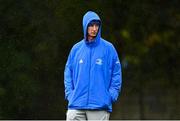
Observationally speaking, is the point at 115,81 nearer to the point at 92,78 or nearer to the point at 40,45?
the point at 92,78

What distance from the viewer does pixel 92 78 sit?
7.58m

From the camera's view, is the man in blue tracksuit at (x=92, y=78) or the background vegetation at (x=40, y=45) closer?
the man in blue tracksuit at (x=92, y=78)

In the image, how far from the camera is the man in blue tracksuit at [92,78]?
7.58m

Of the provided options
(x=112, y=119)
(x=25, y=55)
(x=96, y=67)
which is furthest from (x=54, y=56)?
(x=96, y=67)

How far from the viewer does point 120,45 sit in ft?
39.4

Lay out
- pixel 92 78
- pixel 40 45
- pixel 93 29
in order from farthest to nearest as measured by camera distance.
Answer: pixel 40 45
pixel 93 29
pixel 92 78

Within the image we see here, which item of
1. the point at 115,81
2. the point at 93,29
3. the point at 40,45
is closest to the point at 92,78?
the point at 115,81

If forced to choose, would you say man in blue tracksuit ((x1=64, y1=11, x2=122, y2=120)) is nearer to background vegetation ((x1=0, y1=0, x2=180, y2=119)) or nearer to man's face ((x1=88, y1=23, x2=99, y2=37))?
man's face ((x1=88, y1=23, x2=99, y2=37))

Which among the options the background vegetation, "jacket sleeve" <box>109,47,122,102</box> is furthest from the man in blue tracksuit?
the background vegetation

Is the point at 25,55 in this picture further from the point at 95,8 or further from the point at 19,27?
the point at 95,8

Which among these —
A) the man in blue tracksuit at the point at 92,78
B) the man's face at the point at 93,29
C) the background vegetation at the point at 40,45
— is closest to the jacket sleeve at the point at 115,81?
the man in blue tracksuit at the point at 92,78

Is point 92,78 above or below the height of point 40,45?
below

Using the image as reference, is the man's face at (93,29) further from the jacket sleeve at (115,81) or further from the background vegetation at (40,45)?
the background vegetation at (40,45)

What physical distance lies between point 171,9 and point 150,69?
1055 millimetres
